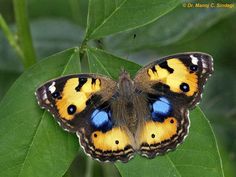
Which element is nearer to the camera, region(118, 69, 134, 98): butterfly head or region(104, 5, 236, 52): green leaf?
region(118, 69, 134, 98): butterfly head

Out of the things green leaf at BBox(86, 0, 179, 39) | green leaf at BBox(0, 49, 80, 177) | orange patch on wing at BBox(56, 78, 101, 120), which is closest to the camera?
green leaf at BBox(0, 49, 80, 177)

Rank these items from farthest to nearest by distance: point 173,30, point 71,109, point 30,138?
point 173,30 < point 71,109 < point 30,138

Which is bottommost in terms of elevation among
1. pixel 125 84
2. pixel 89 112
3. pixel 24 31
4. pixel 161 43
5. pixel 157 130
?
pixel 157 130

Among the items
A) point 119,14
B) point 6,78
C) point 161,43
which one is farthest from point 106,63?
point 6,78

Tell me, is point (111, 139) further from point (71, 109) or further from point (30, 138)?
point (30, 138)

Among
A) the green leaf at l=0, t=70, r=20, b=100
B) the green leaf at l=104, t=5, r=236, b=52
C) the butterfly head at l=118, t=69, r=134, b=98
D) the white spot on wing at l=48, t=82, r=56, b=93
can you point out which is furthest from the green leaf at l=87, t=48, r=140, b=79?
the green leaf at l=0, t=70, r=20, b=100

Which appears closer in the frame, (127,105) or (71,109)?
(71,109)

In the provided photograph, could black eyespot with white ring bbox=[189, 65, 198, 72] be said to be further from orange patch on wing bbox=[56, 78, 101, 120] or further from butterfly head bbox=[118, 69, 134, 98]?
orange patch on wing bbox=[56, 78, 101, 120]
